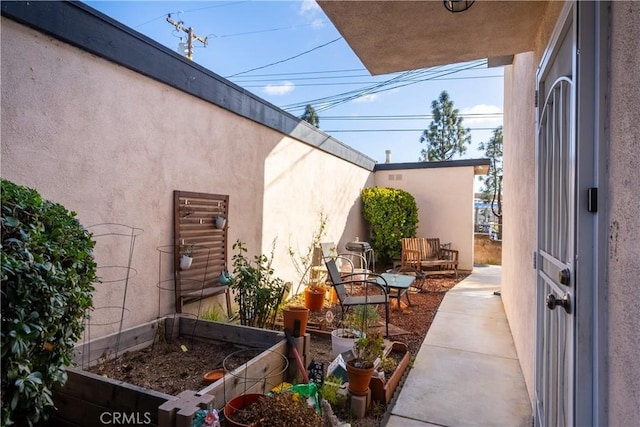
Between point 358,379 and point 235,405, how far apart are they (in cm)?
85

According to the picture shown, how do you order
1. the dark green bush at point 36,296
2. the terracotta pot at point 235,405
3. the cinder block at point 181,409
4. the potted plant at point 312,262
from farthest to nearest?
1. the potted plant at point 312,262
2. the terracotta pot at point 235,405
3. the cinder block at point 181,409
4. the dark green bush at point 36,296

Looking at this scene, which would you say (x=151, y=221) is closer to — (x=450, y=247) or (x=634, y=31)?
(x=634, y=31)

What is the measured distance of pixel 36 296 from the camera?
1396 millimetres

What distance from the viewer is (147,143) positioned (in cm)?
297

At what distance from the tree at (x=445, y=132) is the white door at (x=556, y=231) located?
21.4 meters

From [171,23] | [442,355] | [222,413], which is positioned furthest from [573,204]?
[171,23]

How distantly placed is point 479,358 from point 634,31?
10.1 ft

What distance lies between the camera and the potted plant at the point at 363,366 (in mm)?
2266

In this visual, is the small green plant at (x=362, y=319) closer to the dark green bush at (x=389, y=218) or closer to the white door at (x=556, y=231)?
the white door at (x=556, y=231)

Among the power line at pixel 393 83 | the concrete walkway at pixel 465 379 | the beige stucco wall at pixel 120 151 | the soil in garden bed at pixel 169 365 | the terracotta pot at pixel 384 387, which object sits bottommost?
the concrete walkway at pixel 465 379

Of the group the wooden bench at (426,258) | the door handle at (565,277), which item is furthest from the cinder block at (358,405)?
the wooden bench at (426,258)

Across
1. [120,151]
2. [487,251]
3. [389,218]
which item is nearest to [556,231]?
[120,151]

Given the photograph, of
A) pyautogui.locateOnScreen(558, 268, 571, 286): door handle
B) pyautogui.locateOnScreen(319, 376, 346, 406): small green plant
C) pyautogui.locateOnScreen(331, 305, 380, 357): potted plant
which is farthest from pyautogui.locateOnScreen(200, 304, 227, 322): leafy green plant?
pyautogui.locateOnScreen(558, 268, 571, 286): door handle

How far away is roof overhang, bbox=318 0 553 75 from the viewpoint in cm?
212
